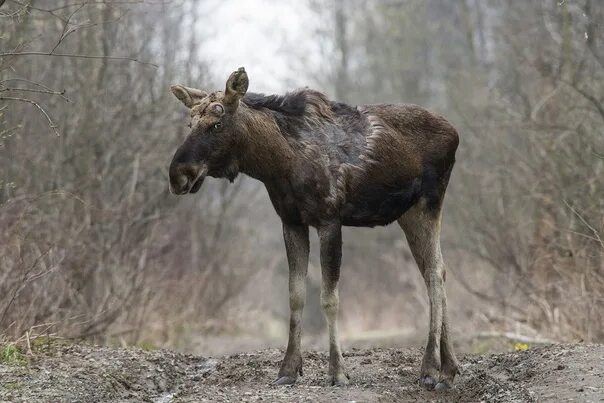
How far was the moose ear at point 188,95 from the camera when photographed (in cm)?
895

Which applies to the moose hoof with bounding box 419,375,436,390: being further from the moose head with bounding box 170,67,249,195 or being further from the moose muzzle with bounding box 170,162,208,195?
the moose muzzle with bounding box 170,162,208,195

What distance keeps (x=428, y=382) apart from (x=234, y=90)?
332 centimetres

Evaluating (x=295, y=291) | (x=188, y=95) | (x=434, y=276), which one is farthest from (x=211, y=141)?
(x=434, y=276)

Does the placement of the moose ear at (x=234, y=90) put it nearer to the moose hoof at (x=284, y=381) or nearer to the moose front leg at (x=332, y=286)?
the moose front leg at (x=332, y=286)

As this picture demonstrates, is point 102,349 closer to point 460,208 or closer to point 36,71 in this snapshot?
point 36,71

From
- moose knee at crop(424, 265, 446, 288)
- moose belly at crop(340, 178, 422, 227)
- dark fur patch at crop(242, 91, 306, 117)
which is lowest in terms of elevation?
moose knee at crop(424, 265, 446, 288)

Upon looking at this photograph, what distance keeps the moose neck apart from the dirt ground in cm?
202

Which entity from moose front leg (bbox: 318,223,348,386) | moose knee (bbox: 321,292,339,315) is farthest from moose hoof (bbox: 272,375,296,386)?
moose knee (bbox: 321,292,339,315)

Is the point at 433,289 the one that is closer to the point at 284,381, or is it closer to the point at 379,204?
the point at 379,204

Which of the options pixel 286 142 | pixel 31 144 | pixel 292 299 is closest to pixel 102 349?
pixel 292 299

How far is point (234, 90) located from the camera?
28.3 feet

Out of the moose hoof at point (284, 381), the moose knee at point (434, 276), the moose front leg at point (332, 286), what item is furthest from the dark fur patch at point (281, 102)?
the moose hoof at point (284, 381)

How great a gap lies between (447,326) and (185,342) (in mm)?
9173

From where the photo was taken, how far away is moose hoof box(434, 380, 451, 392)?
8.92 metres
